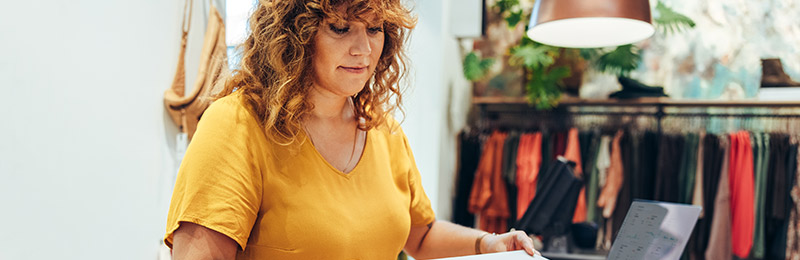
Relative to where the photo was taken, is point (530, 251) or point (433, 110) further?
point (433, 110)

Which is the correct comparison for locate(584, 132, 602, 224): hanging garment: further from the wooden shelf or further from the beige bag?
the beige bag

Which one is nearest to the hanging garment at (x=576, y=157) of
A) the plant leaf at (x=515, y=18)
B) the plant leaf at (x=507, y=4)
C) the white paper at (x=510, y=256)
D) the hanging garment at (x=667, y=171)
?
the hanging garment at (x=667, y=171)

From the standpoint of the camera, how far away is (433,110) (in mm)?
3586

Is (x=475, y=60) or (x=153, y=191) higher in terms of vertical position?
(x=475, y=60)

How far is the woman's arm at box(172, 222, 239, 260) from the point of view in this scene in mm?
948

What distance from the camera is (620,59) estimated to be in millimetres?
3809

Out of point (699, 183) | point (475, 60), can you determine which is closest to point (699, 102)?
point (699, 183)

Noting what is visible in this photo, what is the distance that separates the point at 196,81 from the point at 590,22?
1.62 m

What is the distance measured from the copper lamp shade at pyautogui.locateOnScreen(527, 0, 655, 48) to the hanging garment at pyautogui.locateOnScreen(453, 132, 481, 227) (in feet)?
6.52

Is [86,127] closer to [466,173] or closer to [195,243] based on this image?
[195,243]

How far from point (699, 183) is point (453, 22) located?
1929mm

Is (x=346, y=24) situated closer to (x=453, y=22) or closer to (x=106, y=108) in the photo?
(x=106, y=108)

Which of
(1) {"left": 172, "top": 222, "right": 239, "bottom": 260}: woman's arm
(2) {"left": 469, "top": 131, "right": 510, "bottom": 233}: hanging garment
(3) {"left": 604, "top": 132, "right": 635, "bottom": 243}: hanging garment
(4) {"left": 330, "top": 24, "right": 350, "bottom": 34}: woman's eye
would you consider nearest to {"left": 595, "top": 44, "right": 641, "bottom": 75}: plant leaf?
(3) {"left": 604, "top": 132, "right": 635, "bottom": 243}: hanging garment

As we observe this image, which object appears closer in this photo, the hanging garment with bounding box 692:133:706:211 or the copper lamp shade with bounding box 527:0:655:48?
the copper lamp shade with bounding box 527:0:655:48
